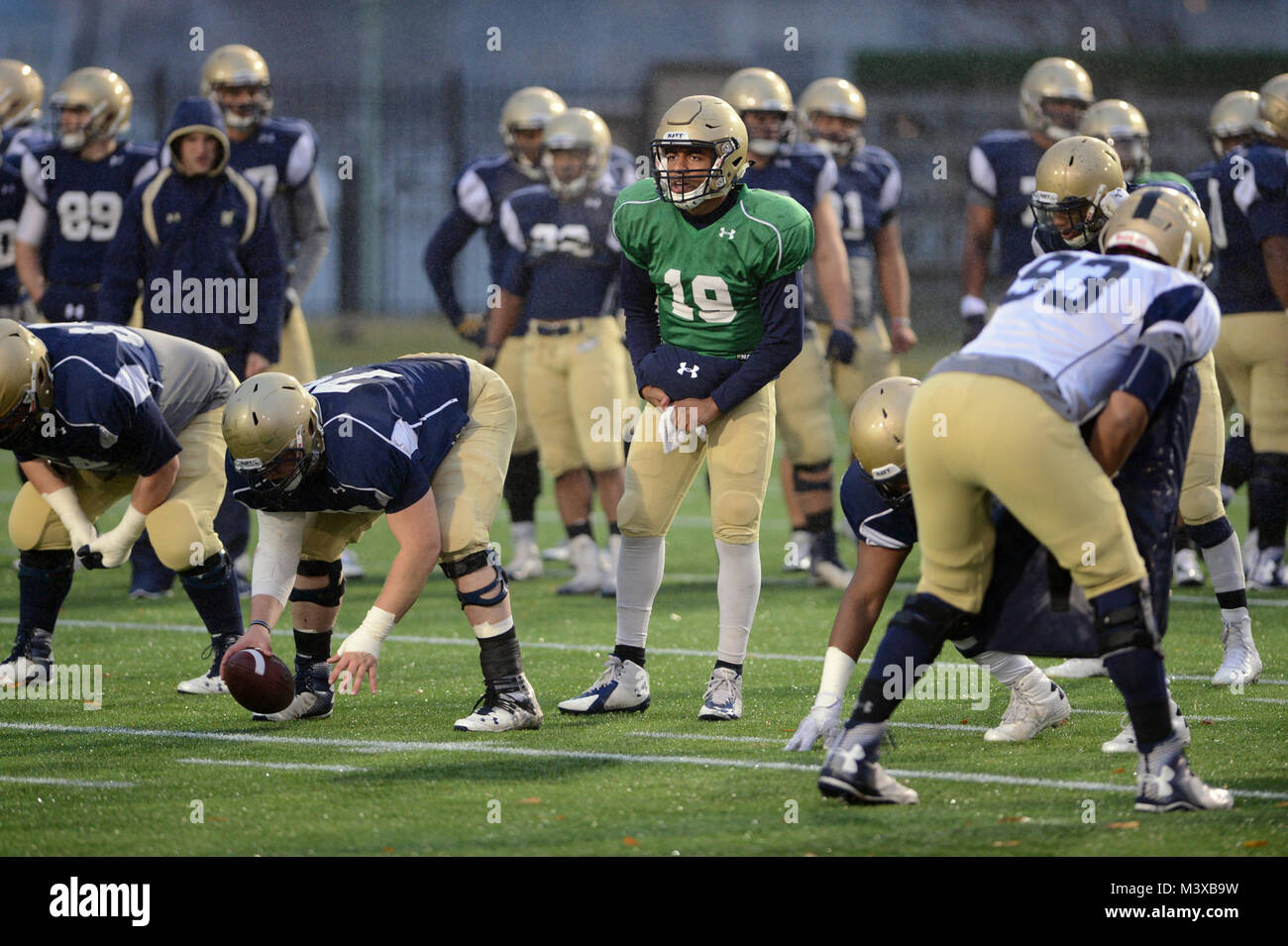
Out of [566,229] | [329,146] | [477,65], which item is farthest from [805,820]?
[477,65]

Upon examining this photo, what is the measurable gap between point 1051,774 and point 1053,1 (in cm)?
2245

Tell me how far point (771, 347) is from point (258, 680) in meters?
1.89

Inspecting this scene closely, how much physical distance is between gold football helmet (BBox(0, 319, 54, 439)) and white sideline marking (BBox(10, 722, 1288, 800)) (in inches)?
37.9

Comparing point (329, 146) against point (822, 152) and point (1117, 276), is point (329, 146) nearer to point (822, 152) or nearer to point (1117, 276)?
point (822, 152)

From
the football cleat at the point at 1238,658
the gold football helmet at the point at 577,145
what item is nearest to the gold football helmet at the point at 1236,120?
the gold football helmet at the point at 577,145

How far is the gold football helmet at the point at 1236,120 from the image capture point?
9.07m

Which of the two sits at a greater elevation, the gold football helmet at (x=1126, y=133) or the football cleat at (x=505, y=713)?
the gold football helmet at (x=1126, y=133)

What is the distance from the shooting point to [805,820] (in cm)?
443

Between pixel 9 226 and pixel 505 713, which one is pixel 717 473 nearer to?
pixel 505 713

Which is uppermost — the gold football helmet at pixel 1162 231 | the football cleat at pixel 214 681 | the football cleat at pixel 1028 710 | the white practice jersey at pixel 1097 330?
the gold football helmet at pixel 1162 231

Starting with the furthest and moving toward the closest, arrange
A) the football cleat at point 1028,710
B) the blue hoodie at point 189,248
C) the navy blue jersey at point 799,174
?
1. the navy blue jersey at point 799,174
2. the blue hoodie at point 189,248
3. the football cleat at point 1028,710

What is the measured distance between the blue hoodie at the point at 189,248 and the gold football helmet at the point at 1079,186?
155 inches

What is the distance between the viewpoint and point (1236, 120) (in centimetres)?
909

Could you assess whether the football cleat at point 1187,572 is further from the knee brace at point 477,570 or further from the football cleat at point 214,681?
the football cleat at point 214,681
